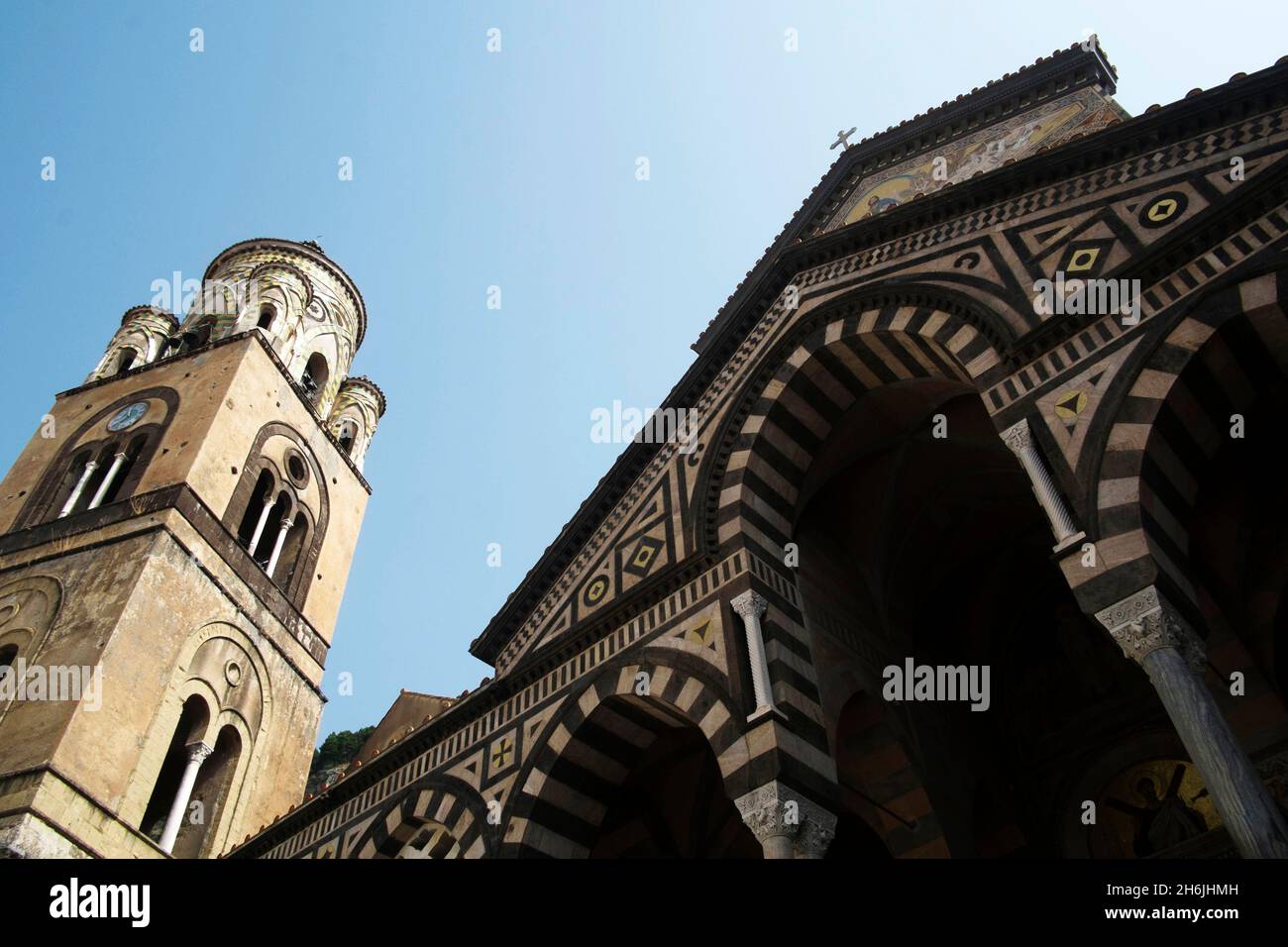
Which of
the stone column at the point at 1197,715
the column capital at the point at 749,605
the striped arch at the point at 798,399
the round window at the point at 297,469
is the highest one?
the round window at the point at 297,469

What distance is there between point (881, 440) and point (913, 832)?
4390mm

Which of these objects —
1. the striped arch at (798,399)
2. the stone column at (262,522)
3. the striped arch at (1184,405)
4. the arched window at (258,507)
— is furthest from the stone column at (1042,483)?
the arched window at (258,507)

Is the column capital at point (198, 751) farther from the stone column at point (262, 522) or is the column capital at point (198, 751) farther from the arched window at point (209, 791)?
the stone column at point (262, 522)

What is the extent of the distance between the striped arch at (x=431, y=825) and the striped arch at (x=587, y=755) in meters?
0.68

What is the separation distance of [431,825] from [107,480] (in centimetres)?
1329

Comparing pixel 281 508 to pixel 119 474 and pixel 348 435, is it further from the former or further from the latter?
pixel 348 435

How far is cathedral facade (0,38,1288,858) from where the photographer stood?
26.5ft

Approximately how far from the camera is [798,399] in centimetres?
1170

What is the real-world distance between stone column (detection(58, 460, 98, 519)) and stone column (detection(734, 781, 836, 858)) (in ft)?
57.8

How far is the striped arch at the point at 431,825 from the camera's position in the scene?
11.2 meters

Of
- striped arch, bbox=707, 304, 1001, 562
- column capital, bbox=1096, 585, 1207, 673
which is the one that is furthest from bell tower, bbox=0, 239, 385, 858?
column capital, bbox=1096, 585, 1207, 673

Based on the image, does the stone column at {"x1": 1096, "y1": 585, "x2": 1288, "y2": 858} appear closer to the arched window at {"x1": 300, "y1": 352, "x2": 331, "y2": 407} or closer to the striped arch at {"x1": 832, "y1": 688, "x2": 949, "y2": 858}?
the striped arch at {"x1": 832, "y1": 688, "x2": 949, "y2": 858}

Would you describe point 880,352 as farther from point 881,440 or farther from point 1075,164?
point 1075,164

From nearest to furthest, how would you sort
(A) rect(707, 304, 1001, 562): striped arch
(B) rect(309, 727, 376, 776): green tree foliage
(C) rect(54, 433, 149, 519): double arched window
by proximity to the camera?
1. (A) rect(707, 304, 1001, 562): striped arch
2. (C) rect(54, 433, 149, 519): double arched window
3. (B) rect(309, 727, 376, 776): green tree foliage
